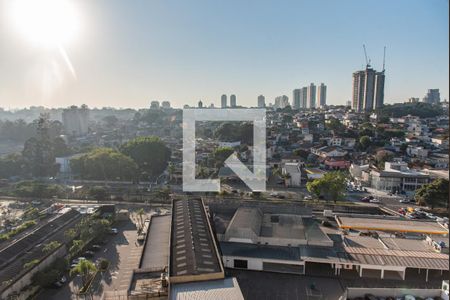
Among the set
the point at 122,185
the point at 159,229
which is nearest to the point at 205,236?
the point at 159,229

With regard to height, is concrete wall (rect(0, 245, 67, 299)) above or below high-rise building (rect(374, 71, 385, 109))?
below

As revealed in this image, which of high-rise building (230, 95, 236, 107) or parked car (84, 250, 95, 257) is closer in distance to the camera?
parked car (84, 250, 95, 257)

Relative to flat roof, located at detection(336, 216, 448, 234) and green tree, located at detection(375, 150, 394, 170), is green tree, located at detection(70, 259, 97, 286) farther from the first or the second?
green tree, located at detection(375, 150, 394, 170)

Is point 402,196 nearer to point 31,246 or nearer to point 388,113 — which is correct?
point 31,246

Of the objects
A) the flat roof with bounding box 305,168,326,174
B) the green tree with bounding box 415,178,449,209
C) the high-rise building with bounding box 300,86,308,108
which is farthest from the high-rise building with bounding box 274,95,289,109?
the green tree with bounding box 415,178,449,209

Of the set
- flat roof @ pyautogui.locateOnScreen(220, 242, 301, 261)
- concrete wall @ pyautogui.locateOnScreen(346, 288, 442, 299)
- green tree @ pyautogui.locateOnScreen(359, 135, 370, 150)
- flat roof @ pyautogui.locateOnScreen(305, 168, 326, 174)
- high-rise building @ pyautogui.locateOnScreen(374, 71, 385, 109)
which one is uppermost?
high-rise building @ pyautogui.locateOnScreen(374, 71, 385, 109)

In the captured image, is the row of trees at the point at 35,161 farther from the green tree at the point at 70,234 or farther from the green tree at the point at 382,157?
the green tree at the point at 382,157

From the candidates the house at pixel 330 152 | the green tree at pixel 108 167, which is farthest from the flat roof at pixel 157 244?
the house at pixel 330 152
